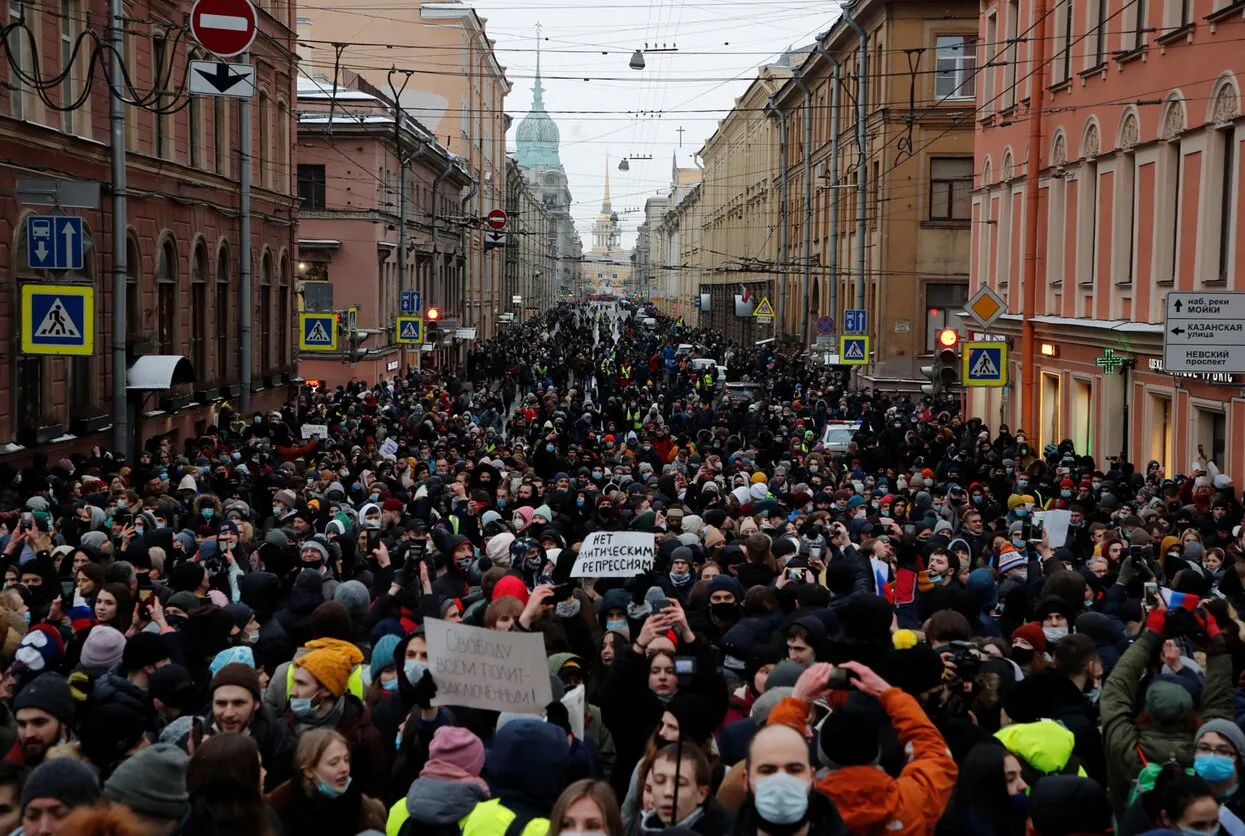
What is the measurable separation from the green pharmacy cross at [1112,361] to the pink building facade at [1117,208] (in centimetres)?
3

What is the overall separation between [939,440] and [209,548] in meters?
16.5

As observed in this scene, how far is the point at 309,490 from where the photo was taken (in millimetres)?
17750

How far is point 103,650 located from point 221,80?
36.8 feet

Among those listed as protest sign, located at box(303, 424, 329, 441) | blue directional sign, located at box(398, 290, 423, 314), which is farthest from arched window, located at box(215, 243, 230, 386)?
blue directional sign, located at box(398, 290, 423, 314)

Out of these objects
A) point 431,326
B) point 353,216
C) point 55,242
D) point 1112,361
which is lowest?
point 431,326

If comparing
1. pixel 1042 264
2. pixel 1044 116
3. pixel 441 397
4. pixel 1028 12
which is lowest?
pixel 441 397

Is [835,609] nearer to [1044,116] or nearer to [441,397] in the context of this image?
[1044,116]

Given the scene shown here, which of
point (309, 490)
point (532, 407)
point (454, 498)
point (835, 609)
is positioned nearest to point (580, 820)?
point (835, 609)

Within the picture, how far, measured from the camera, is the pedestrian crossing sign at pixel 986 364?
2545 centimetres

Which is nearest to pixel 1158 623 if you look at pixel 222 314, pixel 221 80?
pixel 221 80

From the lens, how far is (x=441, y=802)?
5.63 m

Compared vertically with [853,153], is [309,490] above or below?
below

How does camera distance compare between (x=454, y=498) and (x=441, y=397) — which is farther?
(x=441, y=397)

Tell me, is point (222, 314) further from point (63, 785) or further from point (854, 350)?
point (63, 785)
